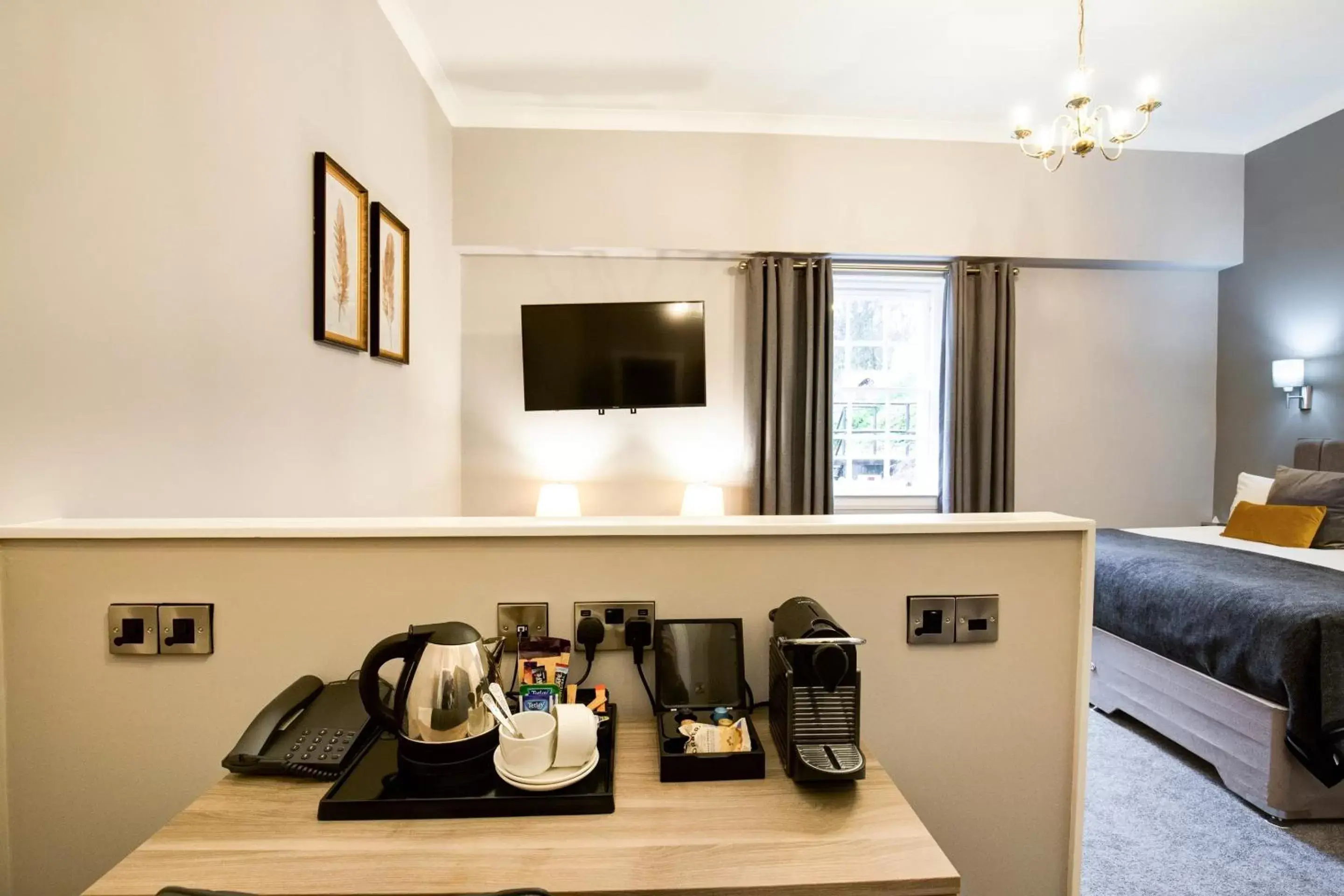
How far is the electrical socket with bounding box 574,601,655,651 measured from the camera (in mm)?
1168

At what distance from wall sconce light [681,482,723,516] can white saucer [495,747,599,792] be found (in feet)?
8.34

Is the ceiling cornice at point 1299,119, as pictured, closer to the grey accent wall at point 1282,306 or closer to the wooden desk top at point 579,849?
the grey accent wall at point 1282,306

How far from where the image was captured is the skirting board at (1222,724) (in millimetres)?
1948

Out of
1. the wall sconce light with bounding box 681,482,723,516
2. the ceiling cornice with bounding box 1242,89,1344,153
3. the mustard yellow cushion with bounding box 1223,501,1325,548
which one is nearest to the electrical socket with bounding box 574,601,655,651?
the wall sconce light with bounding box 681,482,723,516

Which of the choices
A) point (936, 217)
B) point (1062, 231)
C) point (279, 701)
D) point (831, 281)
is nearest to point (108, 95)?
point (279, 701)

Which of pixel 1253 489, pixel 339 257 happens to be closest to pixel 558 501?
pixel 339 257

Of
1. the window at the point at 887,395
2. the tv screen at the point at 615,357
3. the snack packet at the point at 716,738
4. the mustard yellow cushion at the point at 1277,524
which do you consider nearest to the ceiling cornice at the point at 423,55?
the tv screen at the point at 615,357

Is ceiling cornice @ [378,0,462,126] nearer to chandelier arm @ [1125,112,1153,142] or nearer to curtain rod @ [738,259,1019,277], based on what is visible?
curtain rod @ [738,259,1019,277]

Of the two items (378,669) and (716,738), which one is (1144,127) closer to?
(716,738)

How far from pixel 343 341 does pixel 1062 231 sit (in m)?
3.96

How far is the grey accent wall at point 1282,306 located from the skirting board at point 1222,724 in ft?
6.93

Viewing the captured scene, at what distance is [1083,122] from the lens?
2.45 meters

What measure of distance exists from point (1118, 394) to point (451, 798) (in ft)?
14.9

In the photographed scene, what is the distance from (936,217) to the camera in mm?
3643
